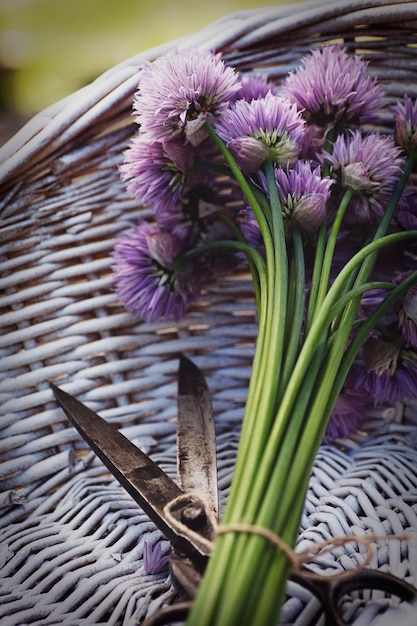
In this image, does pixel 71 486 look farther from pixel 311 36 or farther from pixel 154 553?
pixel 311 36

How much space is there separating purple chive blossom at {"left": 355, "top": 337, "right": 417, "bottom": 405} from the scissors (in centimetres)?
13

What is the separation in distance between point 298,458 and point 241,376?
25 cm

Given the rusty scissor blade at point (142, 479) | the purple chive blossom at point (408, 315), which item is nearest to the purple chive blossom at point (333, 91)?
the purple chive blossom at point (408, 315)

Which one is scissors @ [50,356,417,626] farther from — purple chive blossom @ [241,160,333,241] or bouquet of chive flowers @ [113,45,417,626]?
purple chive blossom @ [241,160,333,241]

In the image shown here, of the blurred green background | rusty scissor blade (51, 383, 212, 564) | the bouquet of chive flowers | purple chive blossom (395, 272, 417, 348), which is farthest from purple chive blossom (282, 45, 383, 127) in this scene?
the blurred green background

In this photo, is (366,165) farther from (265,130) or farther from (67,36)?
(67,36)

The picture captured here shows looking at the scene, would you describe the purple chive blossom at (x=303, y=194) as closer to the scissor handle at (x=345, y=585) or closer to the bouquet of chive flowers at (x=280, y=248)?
the bouquet of chive flowers at (x=280, y=248)

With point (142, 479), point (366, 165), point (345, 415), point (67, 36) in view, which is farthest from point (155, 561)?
point (67, 36)

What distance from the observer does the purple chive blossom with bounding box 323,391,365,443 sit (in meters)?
0.54

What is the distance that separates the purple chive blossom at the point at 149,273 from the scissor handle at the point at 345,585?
0.27 meters

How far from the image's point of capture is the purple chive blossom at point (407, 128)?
1.60 ft

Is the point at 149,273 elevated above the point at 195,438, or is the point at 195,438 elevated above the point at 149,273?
the point at 149,273

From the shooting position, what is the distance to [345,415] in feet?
1.78

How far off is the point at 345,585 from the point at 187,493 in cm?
11
